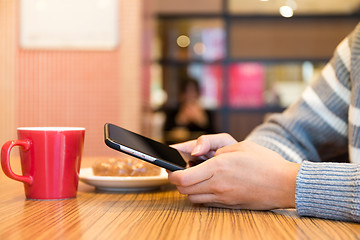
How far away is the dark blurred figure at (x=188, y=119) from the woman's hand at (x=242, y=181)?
4.16 metres

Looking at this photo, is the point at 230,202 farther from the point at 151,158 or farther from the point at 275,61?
the point at 275,61

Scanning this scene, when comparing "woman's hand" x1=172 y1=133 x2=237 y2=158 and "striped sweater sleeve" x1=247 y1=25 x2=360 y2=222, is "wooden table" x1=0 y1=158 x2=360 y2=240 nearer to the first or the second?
"woman's hand" x1=172 y1=133 x2=237 y2=158

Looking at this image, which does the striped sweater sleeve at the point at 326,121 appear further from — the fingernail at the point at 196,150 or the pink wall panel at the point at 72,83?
the pink wall panel at the point at 72,83

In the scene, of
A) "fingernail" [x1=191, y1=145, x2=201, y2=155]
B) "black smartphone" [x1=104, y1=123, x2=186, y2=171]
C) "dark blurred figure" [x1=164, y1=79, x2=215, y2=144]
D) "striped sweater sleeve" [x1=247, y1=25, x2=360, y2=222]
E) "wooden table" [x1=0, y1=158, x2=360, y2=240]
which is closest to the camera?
"wooden table" [x1=0, y1=158, x2=360, y2=240]

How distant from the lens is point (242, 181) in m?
0.72

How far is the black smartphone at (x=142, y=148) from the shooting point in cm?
67

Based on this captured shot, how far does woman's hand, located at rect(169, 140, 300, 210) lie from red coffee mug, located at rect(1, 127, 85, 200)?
182mm

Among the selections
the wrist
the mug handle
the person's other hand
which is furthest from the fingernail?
the mug handle

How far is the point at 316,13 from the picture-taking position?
5.16m

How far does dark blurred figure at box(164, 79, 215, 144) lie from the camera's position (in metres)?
4.96

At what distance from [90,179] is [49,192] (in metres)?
0.09

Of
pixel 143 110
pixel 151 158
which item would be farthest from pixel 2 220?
pixel 143 110

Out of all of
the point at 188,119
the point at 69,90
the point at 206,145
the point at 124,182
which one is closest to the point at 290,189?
the point at 206,145

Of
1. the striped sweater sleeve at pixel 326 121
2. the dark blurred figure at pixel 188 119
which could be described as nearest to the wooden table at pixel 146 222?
the striped sweater sleeve at pixel 326 121
